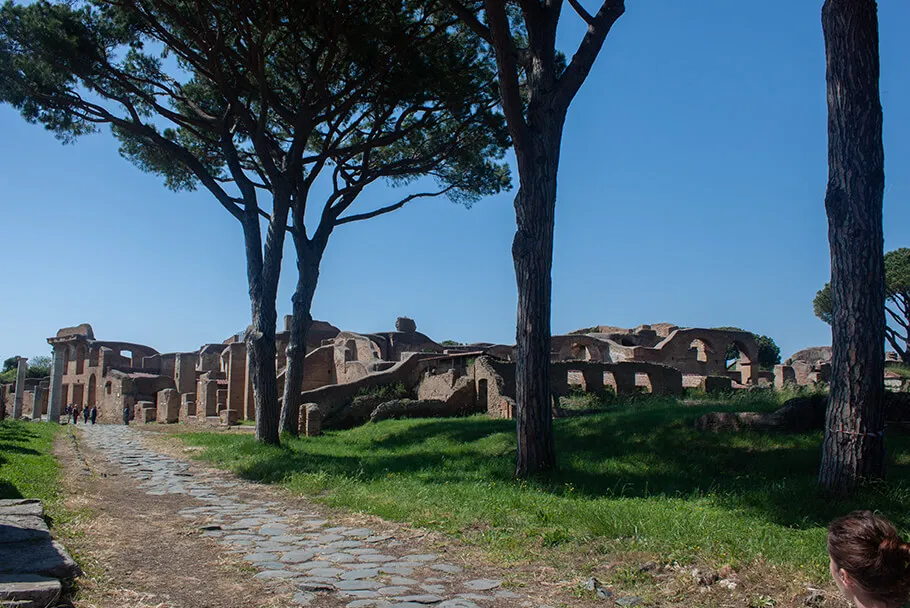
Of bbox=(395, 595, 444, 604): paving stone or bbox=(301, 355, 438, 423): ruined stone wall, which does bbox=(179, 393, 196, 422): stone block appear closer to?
bbox=(301, 355, 438, 423): ruined stone wall

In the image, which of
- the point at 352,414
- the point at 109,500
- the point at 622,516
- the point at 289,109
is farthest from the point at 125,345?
the point at 622,516

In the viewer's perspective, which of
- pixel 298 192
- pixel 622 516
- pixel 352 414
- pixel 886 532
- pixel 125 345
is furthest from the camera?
pixel 125 345

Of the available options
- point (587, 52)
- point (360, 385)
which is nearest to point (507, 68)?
point (587, 52)

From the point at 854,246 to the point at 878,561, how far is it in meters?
5.39

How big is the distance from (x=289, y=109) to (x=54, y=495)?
33.5 ft

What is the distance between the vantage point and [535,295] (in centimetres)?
860

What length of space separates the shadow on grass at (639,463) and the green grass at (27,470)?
245 centimetres

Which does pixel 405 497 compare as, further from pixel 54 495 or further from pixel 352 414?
pixel 352 414

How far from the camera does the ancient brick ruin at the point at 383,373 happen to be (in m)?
19.0

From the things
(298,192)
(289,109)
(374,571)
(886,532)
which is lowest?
(374,571)

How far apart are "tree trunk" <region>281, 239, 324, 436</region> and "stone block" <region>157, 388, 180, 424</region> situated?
14141 millimetres

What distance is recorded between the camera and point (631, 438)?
998 centimetres

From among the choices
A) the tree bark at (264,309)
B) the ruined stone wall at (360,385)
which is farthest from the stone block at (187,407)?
the tree bark at (264,309)

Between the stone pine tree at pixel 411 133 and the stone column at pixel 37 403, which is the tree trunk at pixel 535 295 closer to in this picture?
the stone pine tree at pixel 411 133
